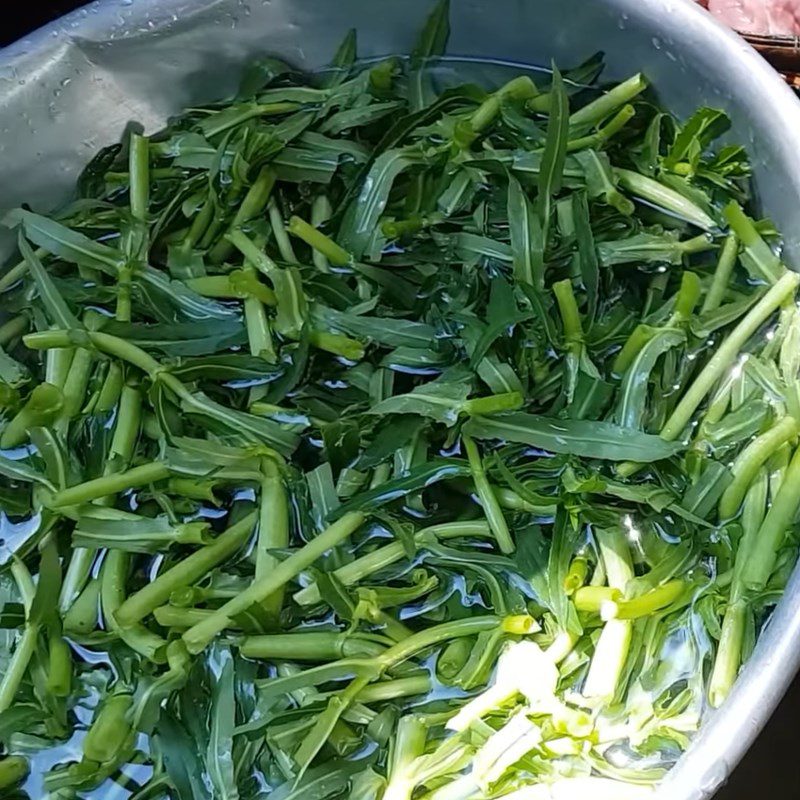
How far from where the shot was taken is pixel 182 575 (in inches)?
29.7

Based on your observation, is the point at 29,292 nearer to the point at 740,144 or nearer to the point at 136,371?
the point at 136,371

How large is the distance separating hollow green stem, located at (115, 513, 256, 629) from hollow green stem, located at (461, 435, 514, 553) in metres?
0.17

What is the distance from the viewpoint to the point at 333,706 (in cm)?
69

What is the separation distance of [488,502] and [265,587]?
17 cm

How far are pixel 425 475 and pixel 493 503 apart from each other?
5 cm

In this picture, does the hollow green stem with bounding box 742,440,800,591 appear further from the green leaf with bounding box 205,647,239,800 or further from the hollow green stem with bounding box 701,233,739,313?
the green leaf with bounding box 205,647,239,800

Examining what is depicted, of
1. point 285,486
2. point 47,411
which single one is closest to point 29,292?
point 47,411

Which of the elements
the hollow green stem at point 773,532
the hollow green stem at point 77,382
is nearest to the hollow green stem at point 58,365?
the hollow green stem at point 77,382

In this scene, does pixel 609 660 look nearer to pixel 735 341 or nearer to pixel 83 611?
pixel 735 341

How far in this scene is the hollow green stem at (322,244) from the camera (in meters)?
0.88

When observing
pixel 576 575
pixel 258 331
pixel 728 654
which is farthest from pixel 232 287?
pixel 728 654

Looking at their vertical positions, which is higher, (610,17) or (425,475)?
(610,17)

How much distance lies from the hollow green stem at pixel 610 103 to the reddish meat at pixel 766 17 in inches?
8.9

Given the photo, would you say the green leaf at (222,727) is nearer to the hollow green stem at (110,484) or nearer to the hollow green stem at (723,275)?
the hollow green stem at (110,484)
